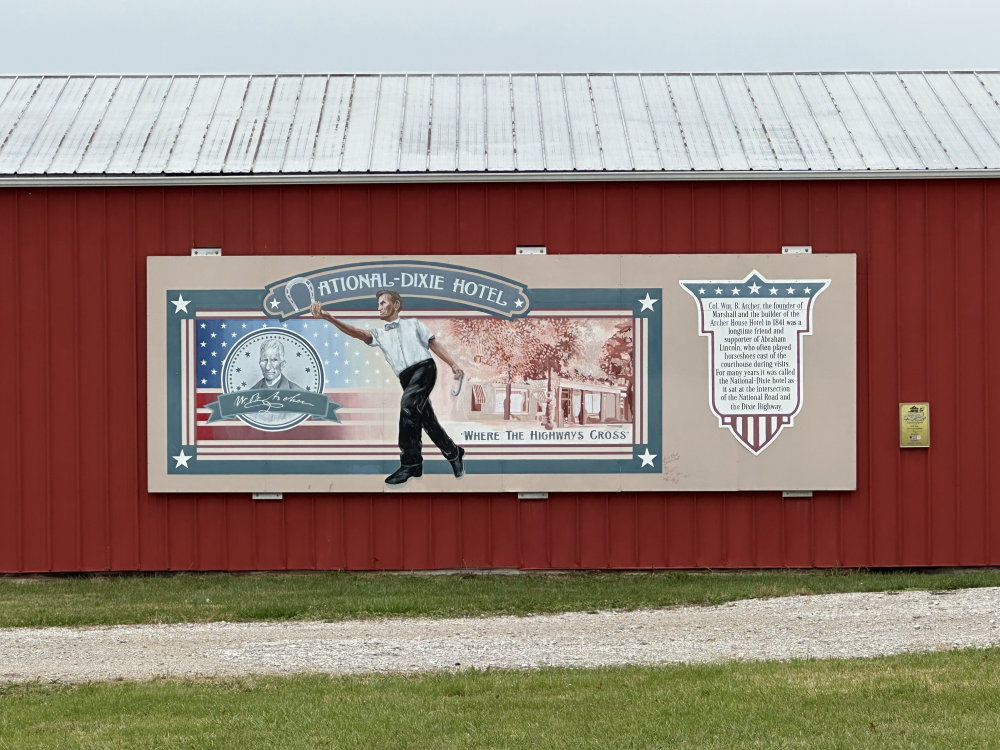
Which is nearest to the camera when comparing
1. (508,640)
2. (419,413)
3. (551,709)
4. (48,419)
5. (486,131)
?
(551,709)

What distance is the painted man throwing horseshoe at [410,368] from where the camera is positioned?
563 inches

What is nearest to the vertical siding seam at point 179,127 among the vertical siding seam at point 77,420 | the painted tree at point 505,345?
the vertical siding seam at point 77,420

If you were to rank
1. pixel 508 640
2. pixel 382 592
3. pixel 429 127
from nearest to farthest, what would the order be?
Result: pixel 508 640, pixel 382 592, pixel 429 127

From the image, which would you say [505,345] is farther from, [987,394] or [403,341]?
[987,394]

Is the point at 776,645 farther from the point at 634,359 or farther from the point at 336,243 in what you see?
the point at 336,243

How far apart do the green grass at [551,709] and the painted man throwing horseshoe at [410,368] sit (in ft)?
17.0

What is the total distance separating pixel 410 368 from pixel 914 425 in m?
5.49

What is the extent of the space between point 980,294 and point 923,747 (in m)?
8.47

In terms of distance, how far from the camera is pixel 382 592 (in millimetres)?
13016

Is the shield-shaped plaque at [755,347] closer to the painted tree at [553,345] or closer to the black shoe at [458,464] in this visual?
the painted tree at [553,345]

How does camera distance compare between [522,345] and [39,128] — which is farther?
[39,128]

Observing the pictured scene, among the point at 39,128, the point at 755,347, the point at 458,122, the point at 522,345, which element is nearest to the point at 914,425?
the point at 755,347

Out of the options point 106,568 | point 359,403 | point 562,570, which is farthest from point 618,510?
point 106,568

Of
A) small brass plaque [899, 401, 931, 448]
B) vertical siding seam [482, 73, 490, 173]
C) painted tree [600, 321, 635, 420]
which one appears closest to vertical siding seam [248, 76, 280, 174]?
vertical siding seam [482, 73, 490, 173]
